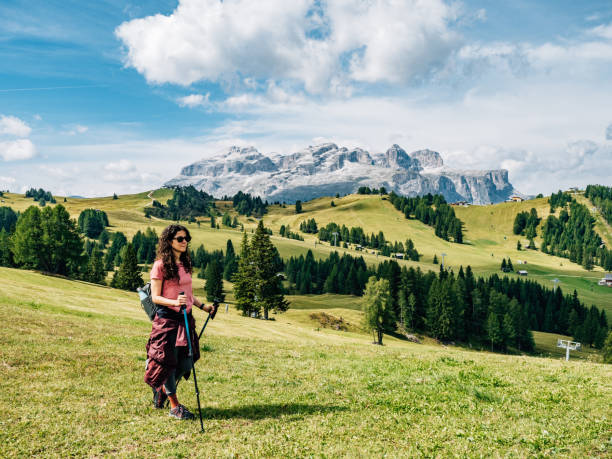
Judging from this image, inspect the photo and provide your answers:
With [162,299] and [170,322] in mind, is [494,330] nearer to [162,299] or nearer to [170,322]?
[170,322]

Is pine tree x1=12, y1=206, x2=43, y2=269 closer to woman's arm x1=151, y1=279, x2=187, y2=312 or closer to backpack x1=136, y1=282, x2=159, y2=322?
backpack x1=136, y1=282, x2=159, y2=322

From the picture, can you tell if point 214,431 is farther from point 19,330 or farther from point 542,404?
point 19,330

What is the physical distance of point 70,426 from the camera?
9.57 meters

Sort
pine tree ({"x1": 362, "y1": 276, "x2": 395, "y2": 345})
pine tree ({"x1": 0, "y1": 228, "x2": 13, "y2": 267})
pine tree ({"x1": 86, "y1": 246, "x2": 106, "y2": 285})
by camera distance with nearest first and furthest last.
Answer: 1. pine tree ({"x1": 362, "y1": 276, "x2": 395, "y2": 345})
2. pine tree ({"x1": 0, "y1": 228, "x2": 13, "y2": 267})
3. pine tree ({"x1": 86, "y1": 246, "x2": 106, "y2": 285})

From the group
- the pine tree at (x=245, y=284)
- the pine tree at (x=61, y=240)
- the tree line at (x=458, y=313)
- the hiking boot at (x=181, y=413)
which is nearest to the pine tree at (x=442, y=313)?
the tree line at (x=458, y=313)

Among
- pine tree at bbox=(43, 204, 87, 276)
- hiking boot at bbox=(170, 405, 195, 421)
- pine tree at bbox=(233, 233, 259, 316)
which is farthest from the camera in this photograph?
pine tree at bbox=(43, 204, 87, 276)

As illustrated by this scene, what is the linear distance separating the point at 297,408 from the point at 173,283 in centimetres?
508

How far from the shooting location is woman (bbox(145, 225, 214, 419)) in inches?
413

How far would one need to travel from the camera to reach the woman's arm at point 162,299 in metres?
10.3

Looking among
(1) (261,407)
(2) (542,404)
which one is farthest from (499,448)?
(1) (261,407)

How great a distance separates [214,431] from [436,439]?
17.7ft

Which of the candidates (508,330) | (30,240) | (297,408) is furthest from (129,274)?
(508,330)

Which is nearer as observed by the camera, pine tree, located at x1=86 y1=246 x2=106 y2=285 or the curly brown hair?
the curly brown hair

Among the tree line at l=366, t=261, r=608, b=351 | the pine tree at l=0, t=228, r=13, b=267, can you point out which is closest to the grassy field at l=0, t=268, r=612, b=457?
the tree line at l=366, t=261, r=608, b=351
